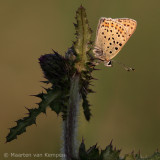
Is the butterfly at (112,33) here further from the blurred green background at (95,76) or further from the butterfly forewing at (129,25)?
the blurred green background at (95,76)

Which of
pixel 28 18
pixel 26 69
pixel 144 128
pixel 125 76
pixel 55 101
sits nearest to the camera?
pixel 55 101

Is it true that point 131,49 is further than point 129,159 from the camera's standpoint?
Yes

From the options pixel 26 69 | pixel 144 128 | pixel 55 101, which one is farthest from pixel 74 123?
pixel 26 69

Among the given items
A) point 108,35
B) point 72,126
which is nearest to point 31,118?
point 72,126

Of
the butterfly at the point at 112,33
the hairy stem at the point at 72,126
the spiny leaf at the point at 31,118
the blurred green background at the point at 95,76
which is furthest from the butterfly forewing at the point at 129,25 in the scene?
the blurred green background at the point at 95,76

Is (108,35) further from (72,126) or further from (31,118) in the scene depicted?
(31,118)

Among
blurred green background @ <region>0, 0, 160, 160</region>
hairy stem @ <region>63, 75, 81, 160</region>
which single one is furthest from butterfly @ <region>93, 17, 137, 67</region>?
blurred green background @ <region>0, 0, 160, 160</region>

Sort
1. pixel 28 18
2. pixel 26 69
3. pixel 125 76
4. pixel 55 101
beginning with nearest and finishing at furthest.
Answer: pixel 55 101 < pixel 125 76 < pixel 26 69 < pixel 28 18

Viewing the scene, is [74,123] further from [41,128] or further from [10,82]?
[10,82]
